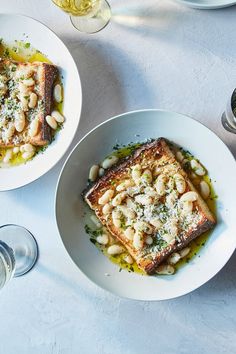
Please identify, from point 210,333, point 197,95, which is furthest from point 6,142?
point 210,333

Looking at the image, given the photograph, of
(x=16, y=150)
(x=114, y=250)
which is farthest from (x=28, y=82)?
(x=114, y=250)

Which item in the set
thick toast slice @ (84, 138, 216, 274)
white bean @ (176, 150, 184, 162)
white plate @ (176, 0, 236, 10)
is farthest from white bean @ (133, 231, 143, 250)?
white plate @ (176, 0, 236, 10)

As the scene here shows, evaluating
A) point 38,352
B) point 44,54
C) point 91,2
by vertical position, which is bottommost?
point 38,352

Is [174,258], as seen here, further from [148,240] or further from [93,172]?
[93,172]

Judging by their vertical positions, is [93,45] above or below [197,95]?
above

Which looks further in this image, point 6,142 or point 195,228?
point 6,142

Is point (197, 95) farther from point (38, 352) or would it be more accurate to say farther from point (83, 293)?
point (38, 352)
